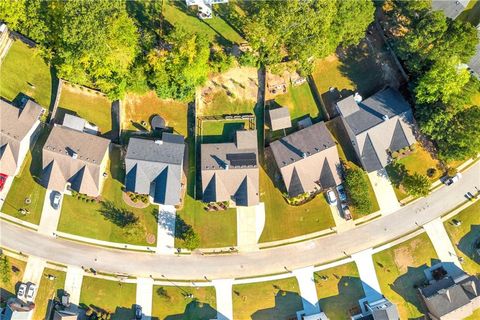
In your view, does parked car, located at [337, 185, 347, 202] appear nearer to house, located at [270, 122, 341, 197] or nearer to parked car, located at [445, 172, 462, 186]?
house, located at [270, 122, 341, 197]

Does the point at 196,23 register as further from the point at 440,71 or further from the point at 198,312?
the point at 198,312

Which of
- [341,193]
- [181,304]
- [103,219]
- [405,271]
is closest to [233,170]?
[341,193]

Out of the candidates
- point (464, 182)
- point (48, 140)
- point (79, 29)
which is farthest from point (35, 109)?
point (464, 182)

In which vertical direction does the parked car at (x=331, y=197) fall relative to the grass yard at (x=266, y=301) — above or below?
above

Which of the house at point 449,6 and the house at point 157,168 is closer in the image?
the house at point 449,6

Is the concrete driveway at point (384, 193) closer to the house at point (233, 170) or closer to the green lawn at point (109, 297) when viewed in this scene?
the house at point (233, 170)

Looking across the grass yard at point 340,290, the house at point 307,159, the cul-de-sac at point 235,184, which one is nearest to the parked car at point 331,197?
the cul-de-sac at point 235,184
